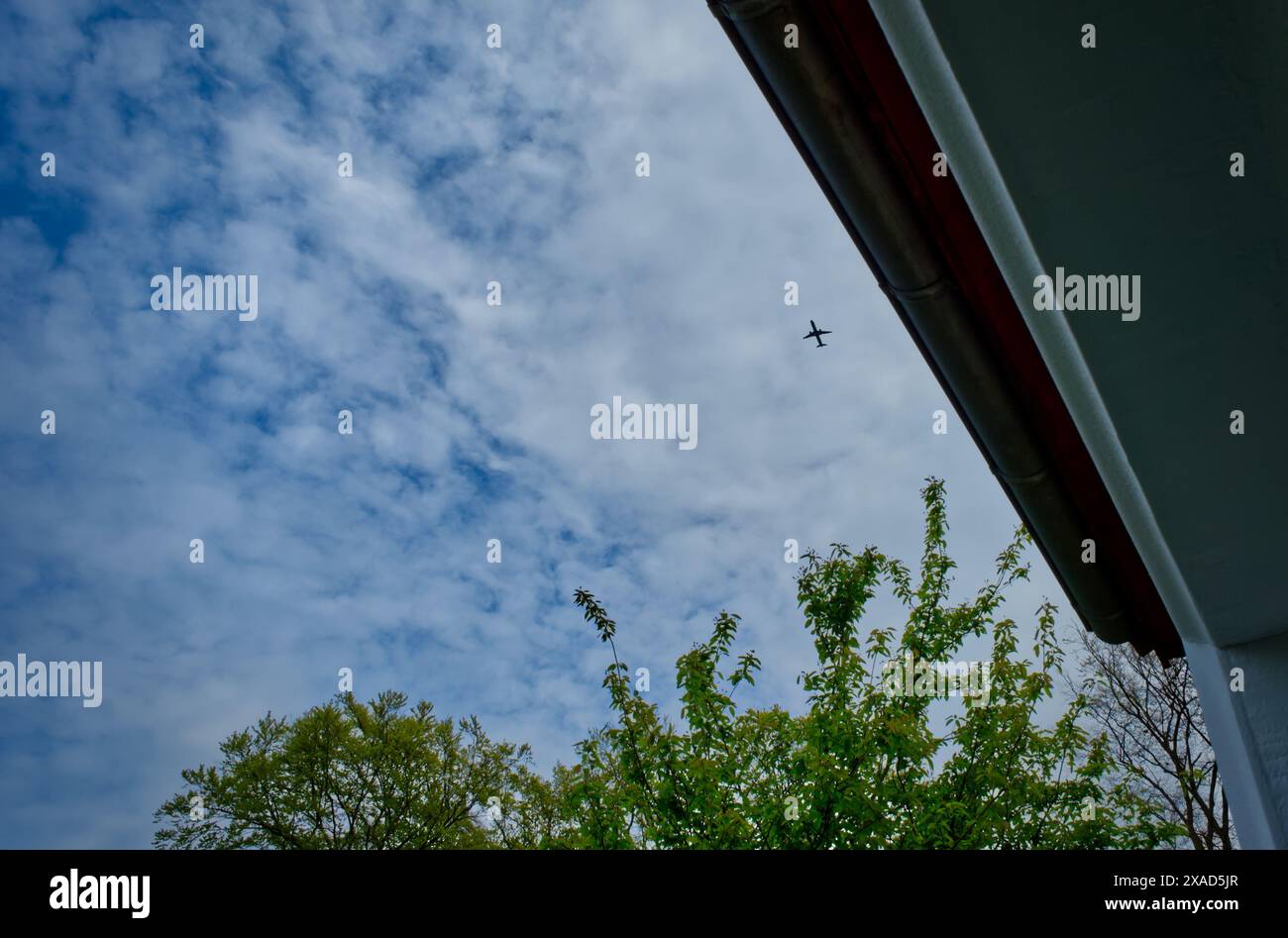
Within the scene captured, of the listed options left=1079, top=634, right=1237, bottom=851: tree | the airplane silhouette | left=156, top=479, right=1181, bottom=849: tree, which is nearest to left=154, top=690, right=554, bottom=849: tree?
left=156, top=479, right=1181, bottom=849: tree

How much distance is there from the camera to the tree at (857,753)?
24.3 feet

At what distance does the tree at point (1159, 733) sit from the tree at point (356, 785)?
11.6m

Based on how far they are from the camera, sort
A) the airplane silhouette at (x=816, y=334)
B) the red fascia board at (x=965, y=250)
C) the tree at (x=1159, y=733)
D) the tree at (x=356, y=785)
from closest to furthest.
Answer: the red fascia board at (x=965, y=250) → the airplane silhouette at (x=816, y=334) → the tree at (x=1159, y=733) → the tree at (x=356, y=785)

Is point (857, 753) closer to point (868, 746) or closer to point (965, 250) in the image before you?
point (868, 746)

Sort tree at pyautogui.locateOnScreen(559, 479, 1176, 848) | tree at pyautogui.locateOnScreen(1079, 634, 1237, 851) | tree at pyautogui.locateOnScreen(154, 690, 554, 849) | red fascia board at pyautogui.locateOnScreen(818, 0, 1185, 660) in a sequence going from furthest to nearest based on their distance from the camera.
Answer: tree at pyautogui.locateOnScreen(154, 690, 554, 849) → tree at pyautogui.locateOnScreen(1079, 634, 1237, 851) → tree at pyautogui.locateOnScreen(559, 479, 1176, 848) → red fascia board at pyautogui.locateOnScreen(818, 0, 1185, 660)

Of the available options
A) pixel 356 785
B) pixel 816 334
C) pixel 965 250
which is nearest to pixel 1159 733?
pixel 816 334

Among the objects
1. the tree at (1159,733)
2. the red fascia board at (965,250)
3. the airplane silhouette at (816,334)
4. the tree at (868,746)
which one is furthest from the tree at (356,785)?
the red fascia board at (965,250)

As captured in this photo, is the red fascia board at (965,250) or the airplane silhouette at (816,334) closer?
the red fascia board at (965,250)

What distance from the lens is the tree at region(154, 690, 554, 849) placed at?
16.5 m

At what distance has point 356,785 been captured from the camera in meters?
17.7

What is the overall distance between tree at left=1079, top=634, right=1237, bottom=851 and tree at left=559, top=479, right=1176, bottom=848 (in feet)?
19.0

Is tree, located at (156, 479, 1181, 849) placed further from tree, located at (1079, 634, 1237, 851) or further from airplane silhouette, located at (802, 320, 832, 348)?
tree, located at (1079, 634, 1237, 851)

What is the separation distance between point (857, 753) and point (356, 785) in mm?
14361

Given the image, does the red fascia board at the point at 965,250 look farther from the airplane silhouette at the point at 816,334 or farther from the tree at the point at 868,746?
the airplane silhouette at the point at 816,334
